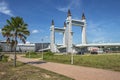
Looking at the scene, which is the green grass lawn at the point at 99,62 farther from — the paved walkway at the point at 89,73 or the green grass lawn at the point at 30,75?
the green grass lawn at the point at 30,75

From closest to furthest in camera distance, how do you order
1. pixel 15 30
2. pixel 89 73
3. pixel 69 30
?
1. pixel 89 73
2. pixel 15 30
3. pixel 69 30

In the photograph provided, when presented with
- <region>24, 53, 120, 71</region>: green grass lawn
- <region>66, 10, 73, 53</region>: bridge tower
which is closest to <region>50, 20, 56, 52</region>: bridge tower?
<region>66, 10, 73, 53</region>: bridge tower

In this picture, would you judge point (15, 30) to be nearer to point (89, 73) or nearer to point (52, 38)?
point (89, 73)

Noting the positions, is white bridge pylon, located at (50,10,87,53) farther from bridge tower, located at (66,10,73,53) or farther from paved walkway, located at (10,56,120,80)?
paved walkway, located at (10,56,120,80)

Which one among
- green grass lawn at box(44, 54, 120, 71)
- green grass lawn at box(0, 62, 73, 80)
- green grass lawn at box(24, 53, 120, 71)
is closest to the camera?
green grass lawn at box(0, 62, 73, 80)

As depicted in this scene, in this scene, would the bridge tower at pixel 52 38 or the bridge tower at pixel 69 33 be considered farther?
the bridge tower at pixel 52 38

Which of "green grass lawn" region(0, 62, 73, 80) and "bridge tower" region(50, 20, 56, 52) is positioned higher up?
"bridge tower" region(50, 20, 56, 52)

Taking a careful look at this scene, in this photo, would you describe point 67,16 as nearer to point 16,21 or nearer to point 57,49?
point 57,49

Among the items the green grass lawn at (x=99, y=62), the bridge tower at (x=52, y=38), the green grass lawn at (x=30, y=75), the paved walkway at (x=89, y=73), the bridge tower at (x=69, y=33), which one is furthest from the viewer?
the bridge tower at (x=52, y=38)

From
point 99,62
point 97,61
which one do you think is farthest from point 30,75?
point 97,61

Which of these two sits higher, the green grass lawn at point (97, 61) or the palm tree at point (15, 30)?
the palm tree at point (15, 30)

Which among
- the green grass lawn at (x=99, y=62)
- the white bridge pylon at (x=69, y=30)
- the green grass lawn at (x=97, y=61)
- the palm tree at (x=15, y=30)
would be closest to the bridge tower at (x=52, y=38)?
the white bridge pylon at (x=69, y=30)

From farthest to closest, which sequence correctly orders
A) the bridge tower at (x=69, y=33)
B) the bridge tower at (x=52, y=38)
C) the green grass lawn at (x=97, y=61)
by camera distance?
1. the bridge tower at (x=52, y=38)
2. the bridge tower at (x=69, y=33)
3. the green grass lawn at (x=97, y=61)

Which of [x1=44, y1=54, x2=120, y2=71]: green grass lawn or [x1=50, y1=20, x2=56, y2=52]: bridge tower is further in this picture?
[x1=50, y1=20, x2=56, y2=52]: bridge tower
